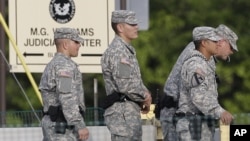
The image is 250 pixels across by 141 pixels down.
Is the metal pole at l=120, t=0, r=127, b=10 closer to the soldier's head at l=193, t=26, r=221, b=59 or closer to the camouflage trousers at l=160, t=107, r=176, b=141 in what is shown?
the camouflage trousers at l=160, t=107, r=176, b=141

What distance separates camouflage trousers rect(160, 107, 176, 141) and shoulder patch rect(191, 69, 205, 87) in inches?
41.4

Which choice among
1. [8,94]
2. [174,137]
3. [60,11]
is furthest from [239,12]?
[174,137]

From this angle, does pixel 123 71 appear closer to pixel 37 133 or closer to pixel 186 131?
pixel 186 131

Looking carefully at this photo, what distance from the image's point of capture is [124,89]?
Result: 1100 centimetres

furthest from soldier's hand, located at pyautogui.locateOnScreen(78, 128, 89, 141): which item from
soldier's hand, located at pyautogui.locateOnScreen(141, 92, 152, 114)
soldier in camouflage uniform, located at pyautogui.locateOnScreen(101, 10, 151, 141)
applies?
soldier's hand, located at pyautogui.locateOnScreen(141, 92, 152, 114)

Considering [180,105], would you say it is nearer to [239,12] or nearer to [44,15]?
[44,15]

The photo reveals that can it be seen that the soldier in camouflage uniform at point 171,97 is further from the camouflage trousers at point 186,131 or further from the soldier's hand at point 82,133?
the soldier's hand at point 82,133

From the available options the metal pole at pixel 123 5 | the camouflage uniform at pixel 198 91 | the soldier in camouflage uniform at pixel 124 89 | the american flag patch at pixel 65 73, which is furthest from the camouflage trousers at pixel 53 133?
the metal pole at pixel 123 5

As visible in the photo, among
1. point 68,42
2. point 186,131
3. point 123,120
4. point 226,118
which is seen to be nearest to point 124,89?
point 123,120

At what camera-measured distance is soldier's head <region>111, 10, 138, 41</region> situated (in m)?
11.2

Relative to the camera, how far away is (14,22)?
1603cm

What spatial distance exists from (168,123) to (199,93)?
1.26m

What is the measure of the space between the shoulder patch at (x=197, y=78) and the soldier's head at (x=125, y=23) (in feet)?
3.70

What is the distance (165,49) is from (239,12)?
2168 mm
